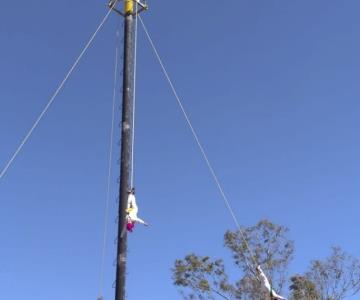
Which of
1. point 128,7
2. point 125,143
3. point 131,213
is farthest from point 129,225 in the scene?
point 128,7

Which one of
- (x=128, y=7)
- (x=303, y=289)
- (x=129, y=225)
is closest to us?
(x=129, y=225)

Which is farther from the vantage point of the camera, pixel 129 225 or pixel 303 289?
pixel 303 289

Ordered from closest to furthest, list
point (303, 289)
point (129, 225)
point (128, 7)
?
point (129, 225), point (128, 7), point (303, 289)

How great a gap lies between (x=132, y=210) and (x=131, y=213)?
0.10 metres

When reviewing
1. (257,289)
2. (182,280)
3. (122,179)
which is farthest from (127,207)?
(182,280)

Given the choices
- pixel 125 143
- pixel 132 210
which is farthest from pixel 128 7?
pixel 132 210

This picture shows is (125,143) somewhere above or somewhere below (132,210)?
above

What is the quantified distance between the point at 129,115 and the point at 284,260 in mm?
29385

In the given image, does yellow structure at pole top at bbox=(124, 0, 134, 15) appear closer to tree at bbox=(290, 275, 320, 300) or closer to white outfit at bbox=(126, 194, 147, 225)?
white outfit at bbox=(126, 194, 147, 225)

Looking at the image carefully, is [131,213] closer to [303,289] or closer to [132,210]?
[132,210]

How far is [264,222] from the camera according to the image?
137 feet

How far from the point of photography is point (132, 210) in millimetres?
13102

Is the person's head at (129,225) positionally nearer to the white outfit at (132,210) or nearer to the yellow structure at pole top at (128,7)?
the white outfit at (132,210)

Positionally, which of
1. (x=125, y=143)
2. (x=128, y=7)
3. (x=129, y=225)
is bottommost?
(x=129, y=225)
